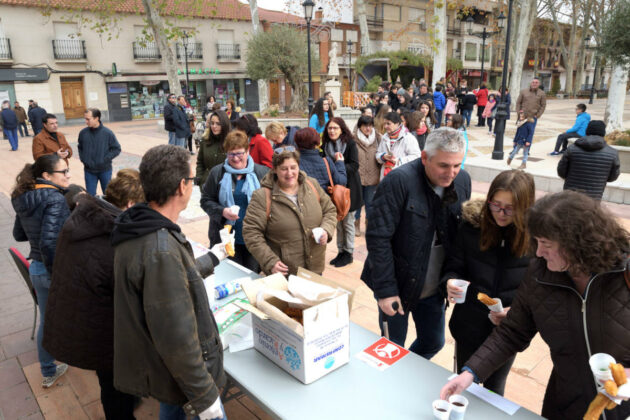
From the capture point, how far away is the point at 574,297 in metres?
1.56

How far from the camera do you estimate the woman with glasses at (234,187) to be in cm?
357

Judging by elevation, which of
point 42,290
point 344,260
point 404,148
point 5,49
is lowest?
point 344,260

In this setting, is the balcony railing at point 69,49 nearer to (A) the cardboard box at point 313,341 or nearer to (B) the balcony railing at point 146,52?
(B) the balcony railing at point 146,52

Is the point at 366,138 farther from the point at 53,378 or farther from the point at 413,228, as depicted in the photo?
the point at 53,378

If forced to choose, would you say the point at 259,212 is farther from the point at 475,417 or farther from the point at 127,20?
the point at 127,20

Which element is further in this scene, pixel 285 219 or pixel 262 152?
pixel 262 152

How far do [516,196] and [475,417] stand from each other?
0.98m

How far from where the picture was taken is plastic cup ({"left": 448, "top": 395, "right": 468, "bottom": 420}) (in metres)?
1.61

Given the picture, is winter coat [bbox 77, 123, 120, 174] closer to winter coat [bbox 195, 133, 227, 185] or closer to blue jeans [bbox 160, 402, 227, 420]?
winter coat [bbox 195, 133, 227, 185]

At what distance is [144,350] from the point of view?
1.72m

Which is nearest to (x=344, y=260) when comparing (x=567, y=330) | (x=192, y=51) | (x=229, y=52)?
(x=567, y=330)

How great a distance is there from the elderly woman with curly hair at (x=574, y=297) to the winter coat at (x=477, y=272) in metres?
0.38

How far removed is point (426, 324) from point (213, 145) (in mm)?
3158

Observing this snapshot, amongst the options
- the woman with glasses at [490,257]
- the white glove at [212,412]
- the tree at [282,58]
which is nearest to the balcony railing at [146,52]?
the tree at [282,58]
